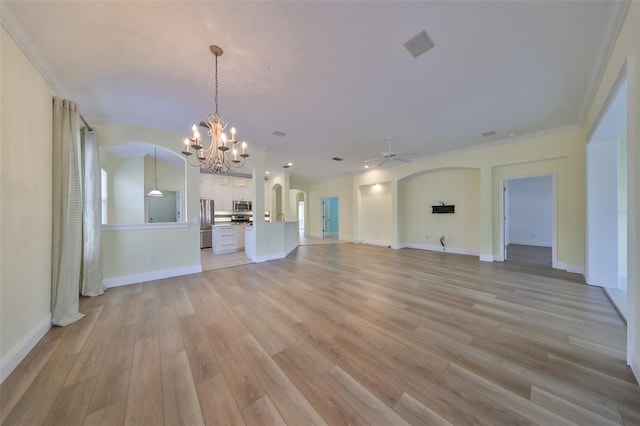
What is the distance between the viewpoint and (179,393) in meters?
1.45

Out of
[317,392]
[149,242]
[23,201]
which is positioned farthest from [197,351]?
[149,242]

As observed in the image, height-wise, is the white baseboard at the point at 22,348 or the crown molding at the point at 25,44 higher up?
the crown molding at the point at 25,44

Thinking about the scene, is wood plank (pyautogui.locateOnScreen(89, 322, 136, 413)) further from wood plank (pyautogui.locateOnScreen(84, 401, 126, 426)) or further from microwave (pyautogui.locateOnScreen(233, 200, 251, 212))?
microwave (pyautogui.locateOnScreen(233, 200, 251, 212))

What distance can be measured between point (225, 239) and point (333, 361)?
5.86m

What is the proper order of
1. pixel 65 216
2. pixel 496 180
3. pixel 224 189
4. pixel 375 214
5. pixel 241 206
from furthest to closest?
pixel 375 214 → pixel 241 206 → pixel 224 189 → pixel 496 180 → pixel 65 216

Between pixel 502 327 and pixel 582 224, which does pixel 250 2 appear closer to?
pixel 502 327

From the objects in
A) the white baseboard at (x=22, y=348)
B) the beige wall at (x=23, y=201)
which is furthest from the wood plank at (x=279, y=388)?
the beige wall at (x=23, y=201)

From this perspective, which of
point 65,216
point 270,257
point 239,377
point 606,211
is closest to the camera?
point 239,377

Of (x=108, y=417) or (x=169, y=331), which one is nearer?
(x=108, y=417)

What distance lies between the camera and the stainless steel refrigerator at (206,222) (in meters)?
7.12

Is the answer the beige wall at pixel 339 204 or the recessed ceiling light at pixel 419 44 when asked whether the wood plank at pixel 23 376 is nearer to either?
the recessed ceiling light at pixel 419 44

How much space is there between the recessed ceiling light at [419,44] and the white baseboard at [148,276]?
4.95m

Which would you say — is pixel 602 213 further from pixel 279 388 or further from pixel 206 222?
pixel 206 222

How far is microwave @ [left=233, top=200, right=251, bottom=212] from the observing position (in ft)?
26.3
